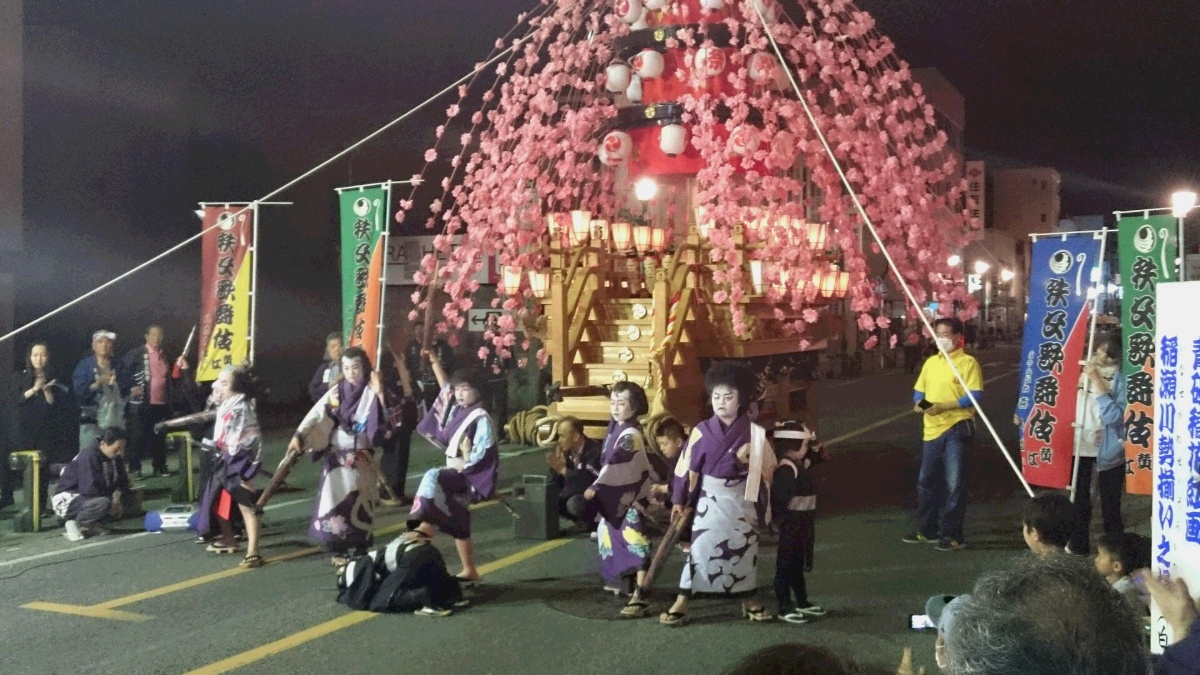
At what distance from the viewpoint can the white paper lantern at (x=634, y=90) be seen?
1009 cm

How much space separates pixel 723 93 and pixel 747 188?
0.96 meters

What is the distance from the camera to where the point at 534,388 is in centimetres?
1592

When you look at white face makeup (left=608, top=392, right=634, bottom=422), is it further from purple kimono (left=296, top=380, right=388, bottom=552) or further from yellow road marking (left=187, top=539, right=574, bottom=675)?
yellow road marking (left=187, top=539, right=574, bottom=675)

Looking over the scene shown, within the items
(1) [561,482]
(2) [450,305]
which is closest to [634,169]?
(2) [450,305]

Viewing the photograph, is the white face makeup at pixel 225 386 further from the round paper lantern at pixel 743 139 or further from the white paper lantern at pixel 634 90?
the white paper lantern at pixel 634 90

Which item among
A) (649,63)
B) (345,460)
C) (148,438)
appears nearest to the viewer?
(345,460)

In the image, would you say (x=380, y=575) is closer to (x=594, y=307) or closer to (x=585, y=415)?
(x=585, y=415)

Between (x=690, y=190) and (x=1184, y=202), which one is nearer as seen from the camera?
(x=1184, y=202)

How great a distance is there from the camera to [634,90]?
33.4 feet

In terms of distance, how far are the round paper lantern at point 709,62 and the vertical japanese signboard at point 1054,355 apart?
3.24 meters

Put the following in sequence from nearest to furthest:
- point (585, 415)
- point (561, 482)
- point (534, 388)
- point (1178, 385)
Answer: point (1178, 385)
point (561, 482)
point (585, 415)
point (534, 388)

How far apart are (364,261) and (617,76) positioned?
3.22m

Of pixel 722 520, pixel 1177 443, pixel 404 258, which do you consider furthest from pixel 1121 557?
pixel 404 258

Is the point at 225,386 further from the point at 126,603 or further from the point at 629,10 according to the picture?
the point at 629,10
